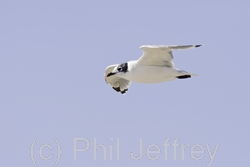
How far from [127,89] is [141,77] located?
242 cm

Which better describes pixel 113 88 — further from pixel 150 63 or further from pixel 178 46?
pixel 178 46

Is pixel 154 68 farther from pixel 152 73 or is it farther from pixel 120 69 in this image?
pixel 120 69

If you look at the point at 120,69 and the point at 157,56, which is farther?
the point at 120,69

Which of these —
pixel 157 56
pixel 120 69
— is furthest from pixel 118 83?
pixel 157 56

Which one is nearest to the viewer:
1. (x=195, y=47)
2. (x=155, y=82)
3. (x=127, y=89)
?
(x=195, y=47)

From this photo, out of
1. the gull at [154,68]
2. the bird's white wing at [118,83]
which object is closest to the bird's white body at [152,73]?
the gull at [154,68]

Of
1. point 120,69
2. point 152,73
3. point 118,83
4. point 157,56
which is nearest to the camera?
point 157,56

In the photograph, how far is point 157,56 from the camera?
1302cm

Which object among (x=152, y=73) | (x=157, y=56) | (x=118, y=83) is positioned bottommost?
(x=152, y=73)

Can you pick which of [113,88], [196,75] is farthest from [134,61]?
[113,88]

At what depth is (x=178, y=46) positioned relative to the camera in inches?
476

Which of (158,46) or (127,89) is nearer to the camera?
(158,46)

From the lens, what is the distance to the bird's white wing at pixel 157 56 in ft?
41.5

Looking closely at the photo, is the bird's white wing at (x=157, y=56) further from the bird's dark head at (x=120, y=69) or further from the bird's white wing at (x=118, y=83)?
the bird's white wing at (x=118, y=83)
